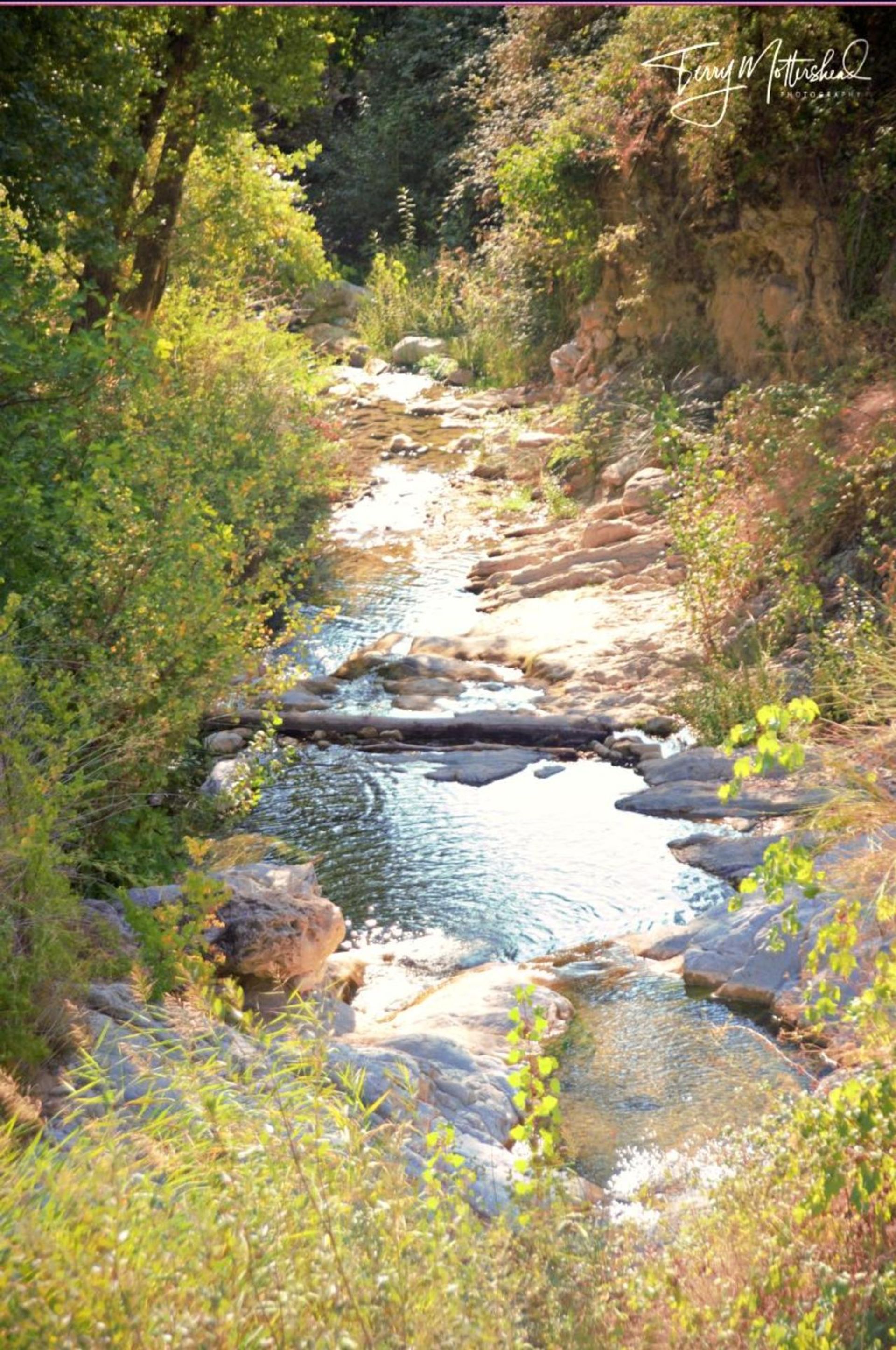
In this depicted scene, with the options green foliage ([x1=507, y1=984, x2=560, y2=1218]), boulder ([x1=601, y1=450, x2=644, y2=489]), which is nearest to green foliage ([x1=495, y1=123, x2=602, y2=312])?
boulder ([x1=601, y1=450, x2=644, y2=489])

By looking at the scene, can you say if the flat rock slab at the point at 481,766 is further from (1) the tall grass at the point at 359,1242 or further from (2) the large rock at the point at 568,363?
(2) the large rock at the point at 568,363

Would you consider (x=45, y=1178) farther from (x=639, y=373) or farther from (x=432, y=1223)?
(x=639, y=373)

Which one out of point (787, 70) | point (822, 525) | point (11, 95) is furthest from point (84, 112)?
point (787, 70)

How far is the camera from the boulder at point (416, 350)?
67.5 ft

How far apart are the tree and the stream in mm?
3063

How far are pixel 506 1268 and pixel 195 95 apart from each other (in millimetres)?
9871

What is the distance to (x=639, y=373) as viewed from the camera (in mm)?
13953

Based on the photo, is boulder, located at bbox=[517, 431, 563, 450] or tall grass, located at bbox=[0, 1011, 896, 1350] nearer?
tall grass, located at bbox=[0, 1011, 896, 1350]

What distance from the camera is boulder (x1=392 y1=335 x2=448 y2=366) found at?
20.6 meters

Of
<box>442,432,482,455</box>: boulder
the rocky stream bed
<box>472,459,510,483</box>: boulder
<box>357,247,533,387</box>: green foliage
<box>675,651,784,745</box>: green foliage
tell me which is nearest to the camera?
the rocky stream bed

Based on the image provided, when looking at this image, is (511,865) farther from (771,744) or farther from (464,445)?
(464,445)

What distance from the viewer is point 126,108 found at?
858 cm

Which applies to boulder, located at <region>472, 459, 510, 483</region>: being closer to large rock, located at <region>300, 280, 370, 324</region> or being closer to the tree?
the tree

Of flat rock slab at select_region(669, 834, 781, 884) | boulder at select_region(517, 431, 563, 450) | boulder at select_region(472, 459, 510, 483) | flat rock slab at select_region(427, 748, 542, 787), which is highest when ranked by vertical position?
boulder at select_region(517, 431, 563, 450)
